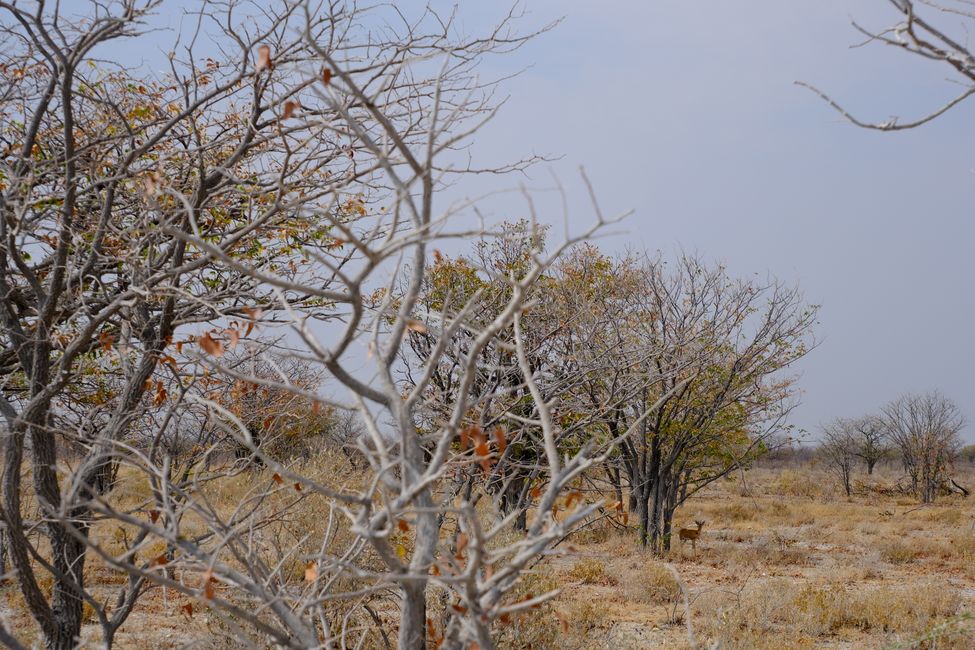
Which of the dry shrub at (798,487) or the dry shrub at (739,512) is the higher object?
the dry shrub at (798,487)

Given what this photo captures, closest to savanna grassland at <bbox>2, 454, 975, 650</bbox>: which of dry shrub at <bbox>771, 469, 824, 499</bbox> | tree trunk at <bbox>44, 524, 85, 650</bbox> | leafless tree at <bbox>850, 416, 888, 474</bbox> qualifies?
tree trunk at <bbox>44, 524, 85, 650</bbox>

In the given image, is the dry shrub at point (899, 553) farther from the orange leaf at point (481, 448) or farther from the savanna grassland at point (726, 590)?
the orange leaf at point (481, 448)

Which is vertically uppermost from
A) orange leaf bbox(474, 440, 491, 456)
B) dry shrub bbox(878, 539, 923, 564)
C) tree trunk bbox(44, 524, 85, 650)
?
orange leaf bbox(474, 440, 491, 456)

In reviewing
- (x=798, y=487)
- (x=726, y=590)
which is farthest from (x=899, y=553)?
(x=798, y=487)

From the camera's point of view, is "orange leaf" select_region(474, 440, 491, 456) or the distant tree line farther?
the distant tree line

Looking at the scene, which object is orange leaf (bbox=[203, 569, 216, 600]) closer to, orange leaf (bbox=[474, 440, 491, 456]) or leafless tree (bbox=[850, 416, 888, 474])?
orange leaf (bbox=[474, 440, 491, 456])

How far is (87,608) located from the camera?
381 inches

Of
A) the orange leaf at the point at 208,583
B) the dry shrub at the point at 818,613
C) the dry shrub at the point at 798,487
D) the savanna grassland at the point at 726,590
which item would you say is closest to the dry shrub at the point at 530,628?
the savanna grassland at the point at 726,590

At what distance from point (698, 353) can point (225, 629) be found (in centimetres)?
704

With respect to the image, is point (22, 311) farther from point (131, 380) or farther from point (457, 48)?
point (457, 48)

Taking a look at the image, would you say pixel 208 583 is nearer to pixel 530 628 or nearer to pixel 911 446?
pixel 530 628

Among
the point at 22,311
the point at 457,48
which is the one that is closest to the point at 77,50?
the point at 457,48

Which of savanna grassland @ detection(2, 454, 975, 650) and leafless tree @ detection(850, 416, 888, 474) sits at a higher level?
leafless tree @ detection(850, 416, 888, 474)

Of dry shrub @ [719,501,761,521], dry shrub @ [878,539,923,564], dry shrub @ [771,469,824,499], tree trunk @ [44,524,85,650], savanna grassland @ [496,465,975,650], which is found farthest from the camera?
dry shrub @ [771,469,824,499]
